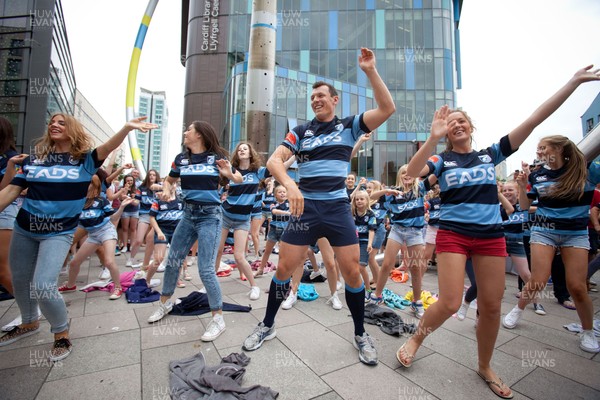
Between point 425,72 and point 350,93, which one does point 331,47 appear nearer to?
point 350,93

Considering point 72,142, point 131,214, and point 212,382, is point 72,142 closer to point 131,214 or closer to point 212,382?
point 212,382

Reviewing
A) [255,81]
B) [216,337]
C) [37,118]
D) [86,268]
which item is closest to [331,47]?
[37,118]

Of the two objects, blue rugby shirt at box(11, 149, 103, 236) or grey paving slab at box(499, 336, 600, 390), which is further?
blue rugby shirt at box(11, 149, 103, 236)

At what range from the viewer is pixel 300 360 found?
2.77 metres

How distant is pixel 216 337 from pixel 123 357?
0.89 metres

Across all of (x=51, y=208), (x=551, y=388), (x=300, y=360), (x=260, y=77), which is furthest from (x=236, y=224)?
(x=551, y=388)

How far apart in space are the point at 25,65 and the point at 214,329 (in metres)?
24.5

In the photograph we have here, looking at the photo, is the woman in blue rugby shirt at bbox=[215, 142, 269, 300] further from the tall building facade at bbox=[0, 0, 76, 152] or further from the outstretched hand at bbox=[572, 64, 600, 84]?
the tall building facade at bbox=[0, 0, 76, 152]

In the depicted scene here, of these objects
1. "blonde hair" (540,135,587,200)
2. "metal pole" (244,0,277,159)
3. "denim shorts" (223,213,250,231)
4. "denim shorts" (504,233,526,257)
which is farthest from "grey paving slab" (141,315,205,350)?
"denim shorts" (504,233,526,257)

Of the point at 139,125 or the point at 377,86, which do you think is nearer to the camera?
the point at 377,86

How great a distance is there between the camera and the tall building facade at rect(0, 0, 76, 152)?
17.8 m

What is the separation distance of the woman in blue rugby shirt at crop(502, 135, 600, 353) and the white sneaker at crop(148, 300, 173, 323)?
4.61 metres

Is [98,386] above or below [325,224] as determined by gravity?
below

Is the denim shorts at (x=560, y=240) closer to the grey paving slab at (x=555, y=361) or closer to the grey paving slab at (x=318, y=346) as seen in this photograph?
the grey paving slab at (x=555, y=361)
